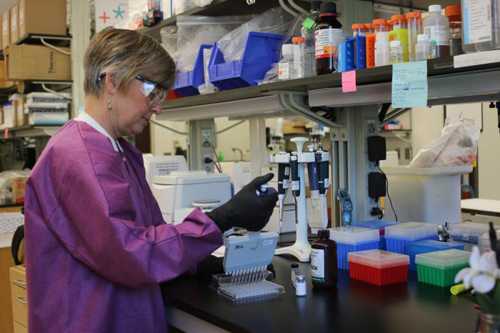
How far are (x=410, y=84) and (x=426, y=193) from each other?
0.92m

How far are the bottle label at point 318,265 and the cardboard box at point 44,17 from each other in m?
3.07

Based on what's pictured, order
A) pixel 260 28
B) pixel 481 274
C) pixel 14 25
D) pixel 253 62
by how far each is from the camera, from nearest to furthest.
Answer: pixel 481 274
pixel 253 62
pixel 260 28
pixel 14 25

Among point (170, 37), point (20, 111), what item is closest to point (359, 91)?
point (170, 37)

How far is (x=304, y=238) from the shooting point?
1894 millimetres

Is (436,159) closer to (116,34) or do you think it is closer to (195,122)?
(195,122)

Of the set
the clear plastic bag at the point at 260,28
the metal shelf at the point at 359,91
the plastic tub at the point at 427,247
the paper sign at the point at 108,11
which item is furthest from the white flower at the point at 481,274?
Answer: the paper sign at the point at 108,11

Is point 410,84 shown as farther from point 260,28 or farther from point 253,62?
point 260,28

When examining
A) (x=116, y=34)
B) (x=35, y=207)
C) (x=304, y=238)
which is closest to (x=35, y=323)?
(x=35, y=207)

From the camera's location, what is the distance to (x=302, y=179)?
1.84 m

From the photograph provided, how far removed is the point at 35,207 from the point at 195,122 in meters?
1.67

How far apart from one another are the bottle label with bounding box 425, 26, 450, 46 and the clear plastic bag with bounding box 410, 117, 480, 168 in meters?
0.97

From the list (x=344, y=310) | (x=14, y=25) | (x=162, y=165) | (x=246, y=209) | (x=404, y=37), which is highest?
(x=14, y=25)

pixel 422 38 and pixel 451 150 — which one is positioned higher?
pixel 422 38

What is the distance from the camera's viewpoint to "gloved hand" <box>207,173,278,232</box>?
151 cm
